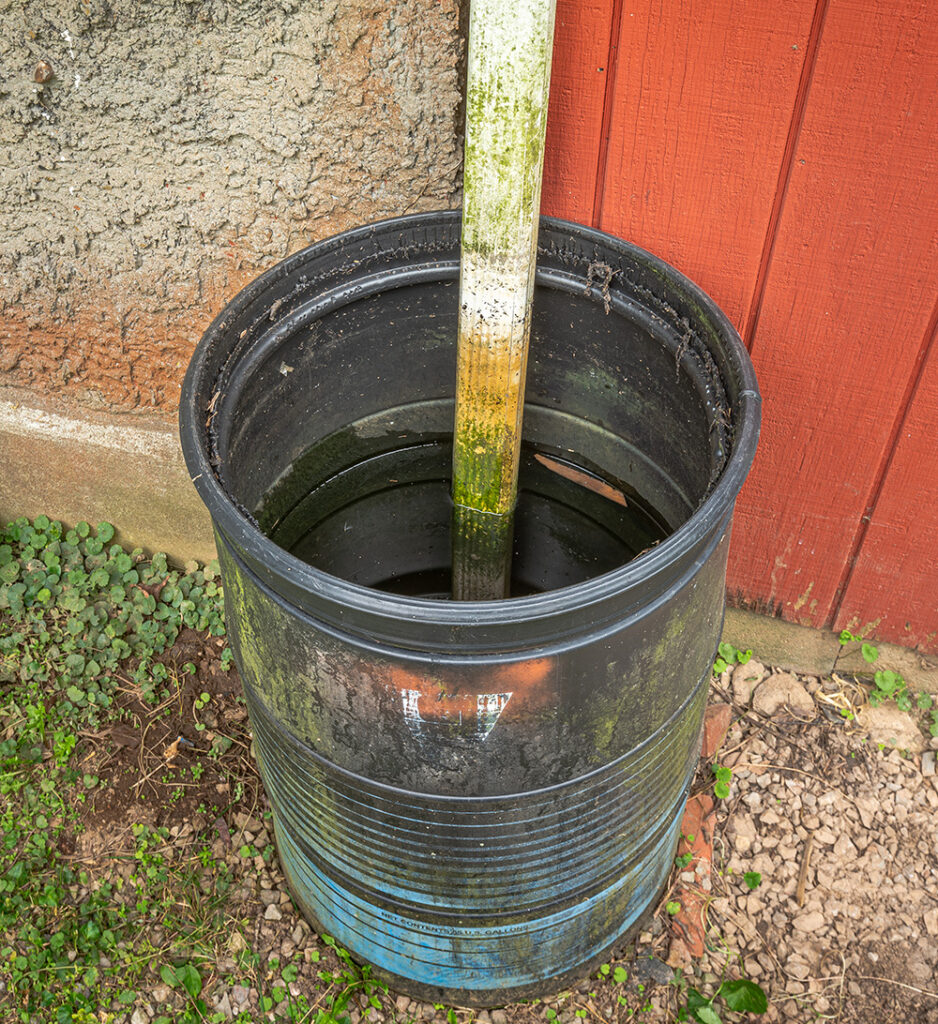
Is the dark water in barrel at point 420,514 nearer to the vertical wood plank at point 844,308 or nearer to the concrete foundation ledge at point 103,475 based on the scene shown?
the vertical wood plank at point 844,308

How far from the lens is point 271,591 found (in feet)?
4.17

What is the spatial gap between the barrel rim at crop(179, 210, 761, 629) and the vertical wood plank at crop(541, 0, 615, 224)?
35 centimetres

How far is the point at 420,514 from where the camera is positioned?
204 cm

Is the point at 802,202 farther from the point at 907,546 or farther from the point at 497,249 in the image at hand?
the point at 907,546

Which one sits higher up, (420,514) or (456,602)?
(456,602)

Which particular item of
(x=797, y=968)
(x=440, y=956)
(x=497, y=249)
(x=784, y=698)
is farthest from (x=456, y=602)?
(x=784, y=698)

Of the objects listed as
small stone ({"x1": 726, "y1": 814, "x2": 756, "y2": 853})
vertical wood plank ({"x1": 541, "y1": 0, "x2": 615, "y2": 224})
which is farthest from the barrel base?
vertical wood plank ({"x1": 541, "y1": 0, "x2": 615, "y2": 224})

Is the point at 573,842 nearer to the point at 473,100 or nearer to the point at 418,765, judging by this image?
the point at 418,765

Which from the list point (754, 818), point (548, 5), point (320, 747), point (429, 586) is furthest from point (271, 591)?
point (754, 818)

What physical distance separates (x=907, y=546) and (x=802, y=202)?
853 mm

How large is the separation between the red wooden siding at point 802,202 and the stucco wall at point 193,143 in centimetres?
30

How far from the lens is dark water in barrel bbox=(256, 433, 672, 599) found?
1.80m

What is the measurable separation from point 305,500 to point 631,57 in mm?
973

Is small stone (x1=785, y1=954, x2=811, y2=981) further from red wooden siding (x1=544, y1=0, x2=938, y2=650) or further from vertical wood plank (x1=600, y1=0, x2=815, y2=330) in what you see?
vertical wood plank (x1=600, y1=0, x2=815, y2=330)
